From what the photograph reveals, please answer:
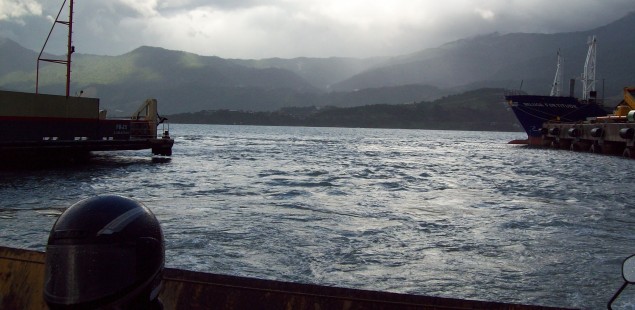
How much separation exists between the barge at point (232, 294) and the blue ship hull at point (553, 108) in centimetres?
8596

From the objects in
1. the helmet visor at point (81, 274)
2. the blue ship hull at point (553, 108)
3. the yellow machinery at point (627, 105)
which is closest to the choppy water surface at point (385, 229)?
the helmet visor at point (81, 274)

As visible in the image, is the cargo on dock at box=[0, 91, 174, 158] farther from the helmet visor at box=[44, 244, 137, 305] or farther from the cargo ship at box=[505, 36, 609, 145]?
the cargo ship at box=[505, 36, 609, 145]

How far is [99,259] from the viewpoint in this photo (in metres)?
2.96

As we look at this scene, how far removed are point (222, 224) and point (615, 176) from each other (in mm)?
31092

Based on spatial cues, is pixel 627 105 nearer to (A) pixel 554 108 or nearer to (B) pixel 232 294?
(A) pixel 554 108

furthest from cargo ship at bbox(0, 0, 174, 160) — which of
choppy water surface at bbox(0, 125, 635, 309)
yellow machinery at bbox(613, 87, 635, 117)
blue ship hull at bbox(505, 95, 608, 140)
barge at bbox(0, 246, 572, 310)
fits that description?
blue ship hull at bbox(505, 95, 608, 140)

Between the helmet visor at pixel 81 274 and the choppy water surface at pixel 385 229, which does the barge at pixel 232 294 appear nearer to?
the helmet visor at pixel 81 274

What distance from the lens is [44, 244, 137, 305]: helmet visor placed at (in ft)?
9.55

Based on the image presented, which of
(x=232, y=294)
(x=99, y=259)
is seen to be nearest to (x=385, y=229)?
(x=232, y=294)

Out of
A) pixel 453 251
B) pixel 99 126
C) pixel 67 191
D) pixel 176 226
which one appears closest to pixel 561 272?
pixel 453 251

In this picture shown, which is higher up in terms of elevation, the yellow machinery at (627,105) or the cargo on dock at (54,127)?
the yellow machinery at (627,105)

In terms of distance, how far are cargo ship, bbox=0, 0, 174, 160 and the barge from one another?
94.5 ft

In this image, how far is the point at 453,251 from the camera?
1238 cm

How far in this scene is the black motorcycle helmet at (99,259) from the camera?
2.92 meters
